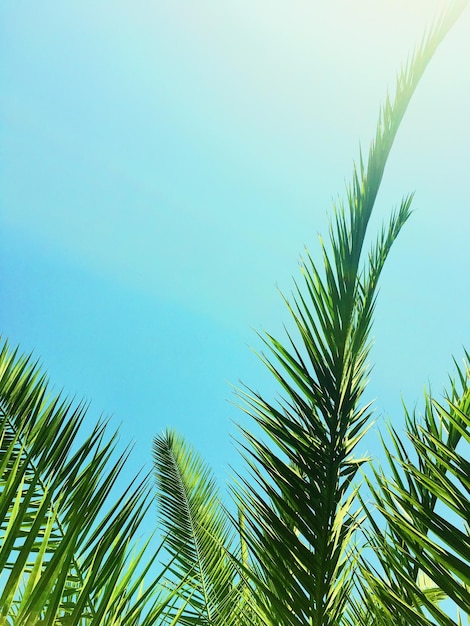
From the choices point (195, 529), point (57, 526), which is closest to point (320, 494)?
point (57, 526)

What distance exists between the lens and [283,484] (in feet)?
4.17

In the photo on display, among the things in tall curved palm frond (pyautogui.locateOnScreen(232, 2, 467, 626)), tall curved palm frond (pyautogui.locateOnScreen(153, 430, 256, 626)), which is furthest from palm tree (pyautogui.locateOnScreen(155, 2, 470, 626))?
tall curved palm frond (pyautogui.locateOnScreen(153, 430, 256, 626))

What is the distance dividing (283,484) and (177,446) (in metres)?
3.45

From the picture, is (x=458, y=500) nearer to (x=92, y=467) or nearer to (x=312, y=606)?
(x=312, y=606)

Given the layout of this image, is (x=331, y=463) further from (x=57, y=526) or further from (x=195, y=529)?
(x=195, y=529)

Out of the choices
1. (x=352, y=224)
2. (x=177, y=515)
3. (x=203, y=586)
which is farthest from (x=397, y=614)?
(x=177, y=515)

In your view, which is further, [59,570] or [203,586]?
[203,586]

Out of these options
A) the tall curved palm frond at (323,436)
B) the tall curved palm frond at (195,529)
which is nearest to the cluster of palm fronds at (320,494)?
the tall curved palm frond at (323,436)

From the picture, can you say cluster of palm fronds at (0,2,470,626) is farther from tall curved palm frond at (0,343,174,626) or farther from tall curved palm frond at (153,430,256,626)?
tall curved palm frond at (153,430,256,626)

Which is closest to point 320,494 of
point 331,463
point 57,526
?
point 331,463

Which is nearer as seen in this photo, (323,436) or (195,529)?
(323,436)

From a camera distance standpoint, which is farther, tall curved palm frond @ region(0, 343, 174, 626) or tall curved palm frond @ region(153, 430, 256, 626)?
tall curved palm frond @ region(153, 430, 256, 626)

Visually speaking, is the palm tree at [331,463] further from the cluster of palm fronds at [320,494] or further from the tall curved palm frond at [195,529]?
the tall curved palm frond at [195,529]

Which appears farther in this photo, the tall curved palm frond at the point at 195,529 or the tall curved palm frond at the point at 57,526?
the tall curved palm frond at the point at 195,529
